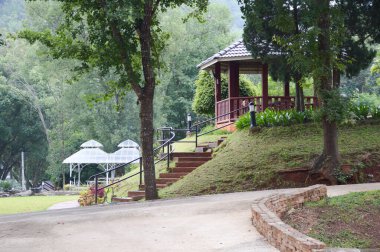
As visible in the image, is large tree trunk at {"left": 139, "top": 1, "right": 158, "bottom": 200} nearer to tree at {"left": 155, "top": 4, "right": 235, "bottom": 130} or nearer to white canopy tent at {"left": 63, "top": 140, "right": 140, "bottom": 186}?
white canopy tent at {"left": 63, "top": 140, "right": 140, "bottom": 186}

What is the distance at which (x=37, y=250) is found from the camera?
7617 mm

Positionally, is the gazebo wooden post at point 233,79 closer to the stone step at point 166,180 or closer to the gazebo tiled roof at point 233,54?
the gazebo tiled roof at point 233,54

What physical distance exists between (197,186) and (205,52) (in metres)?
34.4

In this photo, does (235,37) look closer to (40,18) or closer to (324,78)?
(40,18)

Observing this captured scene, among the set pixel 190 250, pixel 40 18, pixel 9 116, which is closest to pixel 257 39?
pixel 190 250

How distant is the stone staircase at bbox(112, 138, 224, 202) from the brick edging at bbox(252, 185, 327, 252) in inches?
273

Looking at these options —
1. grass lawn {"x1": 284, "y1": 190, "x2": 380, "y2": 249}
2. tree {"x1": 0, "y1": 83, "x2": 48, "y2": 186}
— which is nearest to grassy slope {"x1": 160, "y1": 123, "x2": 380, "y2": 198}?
grass lawn {"x1": 284, "y1": 190, "x2": 380, "y2": 249}

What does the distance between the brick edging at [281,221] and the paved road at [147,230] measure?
0.53 ft

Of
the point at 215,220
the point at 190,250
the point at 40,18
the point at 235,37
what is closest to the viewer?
the point at 190,250

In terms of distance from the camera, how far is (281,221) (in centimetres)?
768

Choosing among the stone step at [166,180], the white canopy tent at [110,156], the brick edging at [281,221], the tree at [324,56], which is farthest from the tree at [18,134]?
the brick edging at [281,221]

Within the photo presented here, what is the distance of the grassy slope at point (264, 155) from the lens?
15383 millimetres

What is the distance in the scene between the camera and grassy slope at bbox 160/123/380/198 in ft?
50.5

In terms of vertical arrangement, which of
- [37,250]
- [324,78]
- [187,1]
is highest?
[187,1]
